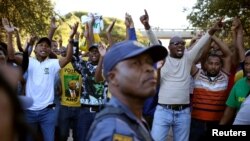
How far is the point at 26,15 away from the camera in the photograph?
19.2 metres

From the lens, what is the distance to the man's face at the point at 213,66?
227 inches

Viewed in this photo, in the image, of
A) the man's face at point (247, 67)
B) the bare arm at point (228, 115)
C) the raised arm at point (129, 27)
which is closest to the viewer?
the man's face at point (247, 67)

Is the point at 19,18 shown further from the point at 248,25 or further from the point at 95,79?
the point at 95,79

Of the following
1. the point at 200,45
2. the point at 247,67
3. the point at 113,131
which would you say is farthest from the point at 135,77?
the point at 200,45

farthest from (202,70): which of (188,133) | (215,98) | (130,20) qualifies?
(130,20)

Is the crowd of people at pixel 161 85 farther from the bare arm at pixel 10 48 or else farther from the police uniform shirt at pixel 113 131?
the police uniform shirt at pixel 113 131

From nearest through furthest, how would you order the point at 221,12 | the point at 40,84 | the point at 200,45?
the point at 200,45 < the point at 40,84 < the point at 221,12

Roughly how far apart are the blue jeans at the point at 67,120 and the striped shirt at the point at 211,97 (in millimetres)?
1907

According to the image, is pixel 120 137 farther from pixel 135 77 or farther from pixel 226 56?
pixel 226 56

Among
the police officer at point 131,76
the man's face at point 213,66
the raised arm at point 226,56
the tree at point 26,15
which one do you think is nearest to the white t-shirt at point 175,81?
the man's face at point 213,66

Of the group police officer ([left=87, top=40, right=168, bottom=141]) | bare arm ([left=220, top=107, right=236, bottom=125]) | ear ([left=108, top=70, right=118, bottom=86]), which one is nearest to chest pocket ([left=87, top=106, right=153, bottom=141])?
police officer ([left=87, top=40, right=168, bottom=141])

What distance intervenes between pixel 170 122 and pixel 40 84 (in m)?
1.88

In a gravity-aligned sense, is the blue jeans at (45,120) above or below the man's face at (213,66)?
below

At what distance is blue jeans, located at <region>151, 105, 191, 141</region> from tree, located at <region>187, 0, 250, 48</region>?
1218cm
